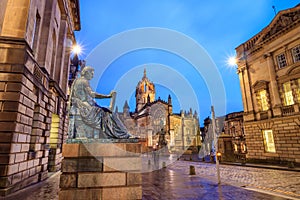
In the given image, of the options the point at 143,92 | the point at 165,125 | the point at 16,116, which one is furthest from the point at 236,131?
the point at 143,92

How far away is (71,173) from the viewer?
477cm

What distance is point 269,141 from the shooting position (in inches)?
750

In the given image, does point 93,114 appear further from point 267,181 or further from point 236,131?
point 236,131

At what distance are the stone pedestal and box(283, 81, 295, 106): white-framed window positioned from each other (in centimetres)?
1897

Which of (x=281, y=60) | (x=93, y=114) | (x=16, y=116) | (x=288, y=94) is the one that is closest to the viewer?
(x=93, y=114)

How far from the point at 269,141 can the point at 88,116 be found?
20718mm

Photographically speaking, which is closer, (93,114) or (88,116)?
(88,116)

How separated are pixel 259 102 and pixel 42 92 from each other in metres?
22.1

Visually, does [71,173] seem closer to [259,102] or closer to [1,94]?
[1,94]

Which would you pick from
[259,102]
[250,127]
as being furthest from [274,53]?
[250,127]

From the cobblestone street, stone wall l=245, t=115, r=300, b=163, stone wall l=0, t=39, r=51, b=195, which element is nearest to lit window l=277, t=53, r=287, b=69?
stone wall l=245, t=115, r=300, b=163

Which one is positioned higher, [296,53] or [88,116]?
[296,53]

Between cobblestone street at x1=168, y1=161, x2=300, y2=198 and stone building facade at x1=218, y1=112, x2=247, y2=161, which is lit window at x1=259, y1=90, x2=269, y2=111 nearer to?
stone building facade at x1=218, y1=112, x2=247, y2=161

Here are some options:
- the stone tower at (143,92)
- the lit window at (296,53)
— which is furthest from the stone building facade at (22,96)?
the stone tower at (143,92)
